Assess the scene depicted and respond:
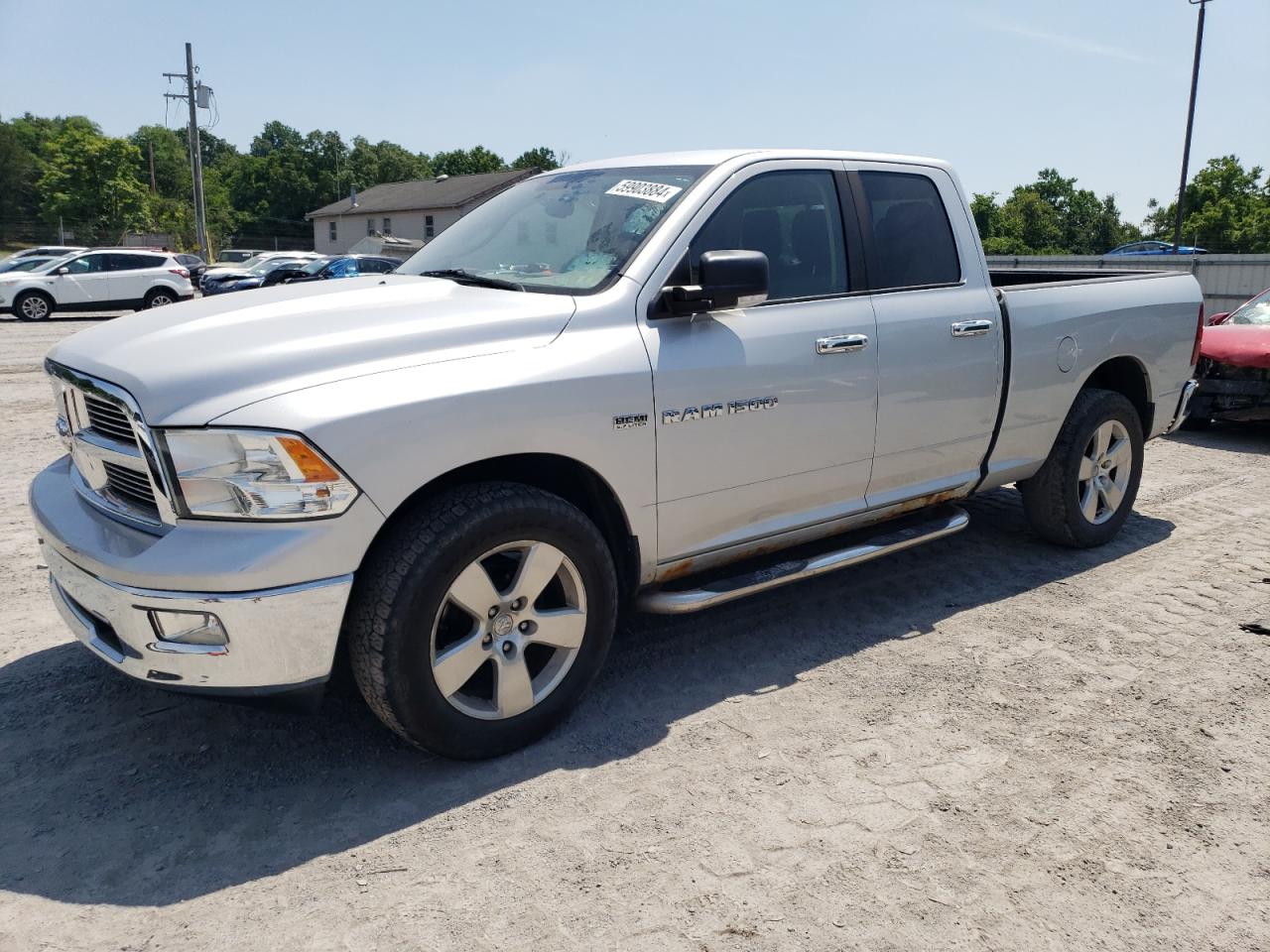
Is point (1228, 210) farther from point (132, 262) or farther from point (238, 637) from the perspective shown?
point (238, 637)

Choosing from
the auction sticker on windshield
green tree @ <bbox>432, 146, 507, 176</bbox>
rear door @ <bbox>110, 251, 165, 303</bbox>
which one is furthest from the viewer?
green tree @ <bbox>432, 146, 507, 176</bbox>

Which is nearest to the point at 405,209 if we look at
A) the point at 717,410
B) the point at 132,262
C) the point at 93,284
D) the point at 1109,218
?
the point at 132,262

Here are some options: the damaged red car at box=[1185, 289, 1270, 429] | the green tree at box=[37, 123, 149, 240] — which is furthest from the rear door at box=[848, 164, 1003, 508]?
the green tree at box=[37, 123, 149, 240]

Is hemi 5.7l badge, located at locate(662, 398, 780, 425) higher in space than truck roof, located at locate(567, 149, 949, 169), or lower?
lower

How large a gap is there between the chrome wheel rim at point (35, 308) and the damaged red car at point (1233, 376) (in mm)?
23077

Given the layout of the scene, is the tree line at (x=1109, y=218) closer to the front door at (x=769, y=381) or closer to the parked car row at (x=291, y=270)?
the parked car row at (x=291, y=270)

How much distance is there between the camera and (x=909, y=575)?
507cm

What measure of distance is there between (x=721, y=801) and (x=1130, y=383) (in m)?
3.93

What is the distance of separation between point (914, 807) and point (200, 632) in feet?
7.08

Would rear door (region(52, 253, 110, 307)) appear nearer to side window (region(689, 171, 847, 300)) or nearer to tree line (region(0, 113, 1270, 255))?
side window (region(689, 171, 847, 300))

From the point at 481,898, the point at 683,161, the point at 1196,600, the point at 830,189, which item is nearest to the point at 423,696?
the point at 481,898

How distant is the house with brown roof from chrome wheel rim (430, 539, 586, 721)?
2055 inches

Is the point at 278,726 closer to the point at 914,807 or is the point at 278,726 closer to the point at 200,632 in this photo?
the point at 200,632

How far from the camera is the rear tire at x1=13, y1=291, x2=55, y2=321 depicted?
22.2 m
